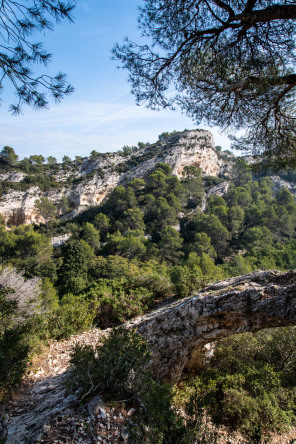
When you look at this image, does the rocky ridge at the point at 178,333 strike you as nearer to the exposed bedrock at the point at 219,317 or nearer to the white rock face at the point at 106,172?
the exposed bedrock at the point at 219,317

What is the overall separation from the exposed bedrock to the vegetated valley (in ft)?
1.88

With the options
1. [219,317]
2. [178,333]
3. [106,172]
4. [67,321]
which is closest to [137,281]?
[67,321]

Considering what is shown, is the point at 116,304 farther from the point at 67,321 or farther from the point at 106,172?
the point at 106,172

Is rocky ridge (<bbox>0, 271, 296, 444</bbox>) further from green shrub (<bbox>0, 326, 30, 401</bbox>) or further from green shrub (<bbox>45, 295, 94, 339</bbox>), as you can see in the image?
green shrub (<bbox>45, 295, 94, 339</bbox>)

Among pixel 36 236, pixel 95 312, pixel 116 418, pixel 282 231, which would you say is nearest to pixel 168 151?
pixel 282 231

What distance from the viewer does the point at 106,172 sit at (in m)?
51.6

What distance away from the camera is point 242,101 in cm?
406

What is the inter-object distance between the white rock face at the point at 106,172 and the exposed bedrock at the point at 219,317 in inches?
1657

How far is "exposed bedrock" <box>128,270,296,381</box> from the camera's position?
4.11m

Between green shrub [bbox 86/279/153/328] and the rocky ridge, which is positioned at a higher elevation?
the rocky ridge

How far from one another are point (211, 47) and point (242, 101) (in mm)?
1152

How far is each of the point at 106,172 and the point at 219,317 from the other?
5085 centimetres

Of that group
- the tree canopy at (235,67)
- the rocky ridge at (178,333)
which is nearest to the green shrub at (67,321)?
the rocky ridge at (178,333)

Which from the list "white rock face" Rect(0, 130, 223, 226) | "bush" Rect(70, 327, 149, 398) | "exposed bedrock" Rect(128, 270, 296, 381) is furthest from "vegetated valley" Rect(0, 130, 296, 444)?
"exposed bedrock" Rect(128, 270, 296, 381)
